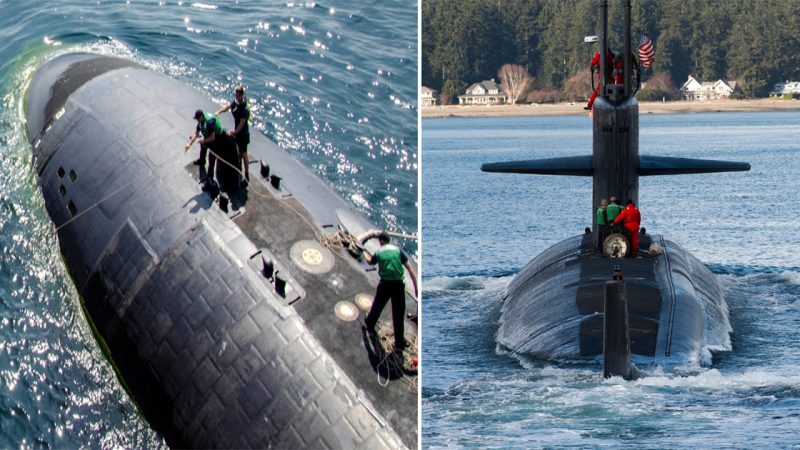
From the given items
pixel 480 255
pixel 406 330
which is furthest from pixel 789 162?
pixel 406 330

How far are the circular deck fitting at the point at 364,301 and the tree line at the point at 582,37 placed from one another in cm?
2693

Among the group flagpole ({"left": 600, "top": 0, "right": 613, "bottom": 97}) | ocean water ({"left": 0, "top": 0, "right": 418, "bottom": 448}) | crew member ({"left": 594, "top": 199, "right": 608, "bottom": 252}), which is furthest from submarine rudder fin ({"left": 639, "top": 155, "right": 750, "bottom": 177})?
ocean water ({"left": 0, "top": 0, "right": 418, "bottom": 448})

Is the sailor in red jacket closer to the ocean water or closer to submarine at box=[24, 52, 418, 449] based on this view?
the ocean water

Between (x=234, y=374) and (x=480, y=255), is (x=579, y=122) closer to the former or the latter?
(x=480, y=255)

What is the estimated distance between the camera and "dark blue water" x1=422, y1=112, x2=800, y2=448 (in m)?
16.8

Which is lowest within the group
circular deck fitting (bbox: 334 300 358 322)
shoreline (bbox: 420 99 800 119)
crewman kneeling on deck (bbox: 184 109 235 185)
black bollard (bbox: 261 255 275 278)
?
shoreline (bbox: 420 99 800 119)

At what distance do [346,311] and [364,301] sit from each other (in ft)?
1.10

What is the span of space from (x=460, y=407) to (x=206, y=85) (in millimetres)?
12533

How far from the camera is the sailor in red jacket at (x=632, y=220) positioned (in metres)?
22.0

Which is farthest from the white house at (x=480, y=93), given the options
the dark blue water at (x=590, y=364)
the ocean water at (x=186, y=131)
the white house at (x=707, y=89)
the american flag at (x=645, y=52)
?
the american flag at (x=645, y=52)

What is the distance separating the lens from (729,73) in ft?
242

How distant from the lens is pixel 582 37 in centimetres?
5469

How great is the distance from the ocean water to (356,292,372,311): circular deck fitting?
10.2ft

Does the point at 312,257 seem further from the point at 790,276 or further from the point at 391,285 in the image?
the point at 790,276
